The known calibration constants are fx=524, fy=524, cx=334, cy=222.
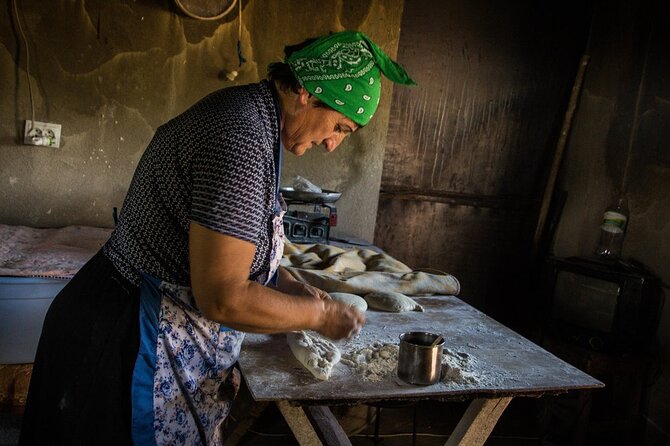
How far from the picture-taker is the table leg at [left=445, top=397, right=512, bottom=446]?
5.25 feet

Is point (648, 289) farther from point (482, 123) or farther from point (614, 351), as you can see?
point (482, 123)

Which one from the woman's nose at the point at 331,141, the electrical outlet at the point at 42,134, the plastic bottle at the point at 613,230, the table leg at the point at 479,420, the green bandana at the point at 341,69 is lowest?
the table leg at the point at 479,420

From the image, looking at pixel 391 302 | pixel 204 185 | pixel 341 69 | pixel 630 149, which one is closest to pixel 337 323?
pixel 204 185

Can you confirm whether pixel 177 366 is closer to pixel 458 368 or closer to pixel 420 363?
pixel 420 363

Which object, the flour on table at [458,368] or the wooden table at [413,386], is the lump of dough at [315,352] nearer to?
the wooden table at [413,386]

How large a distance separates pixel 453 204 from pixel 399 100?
3.06 ft

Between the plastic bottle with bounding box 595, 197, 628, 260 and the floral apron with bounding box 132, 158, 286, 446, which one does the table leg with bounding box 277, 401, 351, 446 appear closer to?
the floral apron with bounding box 132, 158, 286, 446

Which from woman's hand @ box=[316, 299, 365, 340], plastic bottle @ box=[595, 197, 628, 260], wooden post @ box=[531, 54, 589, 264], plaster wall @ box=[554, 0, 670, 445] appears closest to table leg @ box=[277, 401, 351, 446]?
woman's hand @ box=[316, 299, 365, 340]

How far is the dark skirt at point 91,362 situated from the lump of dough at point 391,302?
1.12m

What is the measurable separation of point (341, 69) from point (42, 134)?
2549 mm

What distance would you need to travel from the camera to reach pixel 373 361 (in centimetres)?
165

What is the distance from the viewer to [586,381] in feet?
5.39

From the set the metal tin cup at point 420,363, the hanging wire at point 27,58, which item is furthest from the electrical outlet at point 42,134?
the metal tin cup at point 420,363

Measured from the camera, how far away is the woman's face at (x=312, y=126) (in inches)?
55.1
